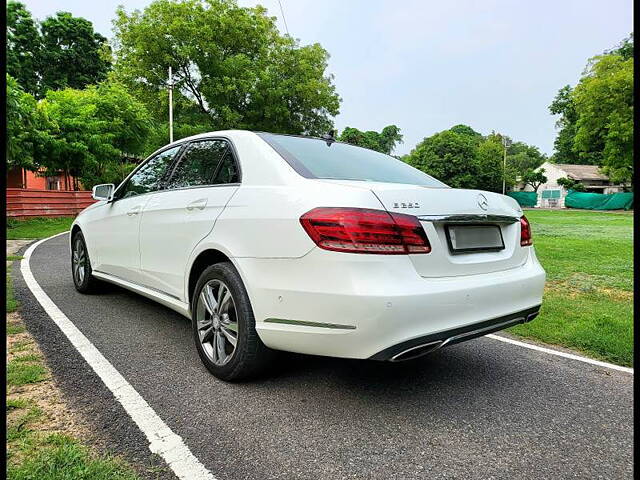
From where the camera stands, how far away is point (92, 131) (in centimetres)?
2050

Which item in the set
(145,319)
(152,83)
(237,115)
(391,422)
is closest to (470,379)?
(391,422)

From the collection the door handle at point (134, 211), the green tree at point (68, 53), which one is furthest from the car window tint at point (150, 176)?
the green tree at point (68, 53)

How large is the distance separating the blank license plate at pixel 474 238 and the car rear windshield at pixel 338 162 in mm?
534

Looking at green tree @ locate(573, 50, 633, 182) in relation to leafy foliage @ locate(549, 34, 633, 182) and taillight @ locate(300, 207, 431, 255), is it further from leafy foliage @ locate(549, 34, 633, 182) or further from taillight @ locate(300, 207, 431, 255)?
taillight @ locate(300, 207, 431, 255)

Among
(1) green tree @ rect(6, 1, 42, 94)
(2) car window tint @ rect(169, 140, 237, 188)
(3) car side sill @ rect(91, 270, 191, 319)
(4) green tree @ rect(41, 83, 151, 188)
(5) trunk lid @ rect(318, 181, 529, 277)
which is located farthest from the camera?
(1) green tree @ rect(6, 1, 42, 94)

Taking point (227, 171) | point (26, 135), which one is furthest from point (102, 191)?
point (26, 135)

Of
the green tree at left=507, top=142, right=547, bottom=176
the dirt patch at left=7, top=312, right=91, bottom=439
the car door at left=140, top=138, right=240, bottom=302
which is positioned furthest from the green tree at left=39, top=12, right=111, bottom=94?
the green tree at left=507, top=142, right=547, bottom=176

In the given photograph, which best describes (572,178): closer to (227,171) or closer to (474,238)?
(474,238)

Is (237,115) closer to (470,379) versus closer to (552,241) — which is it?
(552,241)

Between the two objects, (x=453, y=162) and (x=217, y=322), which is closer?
(x=217, y=322)

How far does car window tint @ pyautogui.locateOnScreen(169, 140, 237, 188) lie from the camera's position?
124 inches

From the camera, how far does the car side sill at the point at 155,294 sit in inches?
131

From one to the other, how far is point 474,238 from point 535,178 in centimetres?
6646

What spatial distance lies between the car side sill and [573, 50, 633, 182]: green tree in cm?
3961
